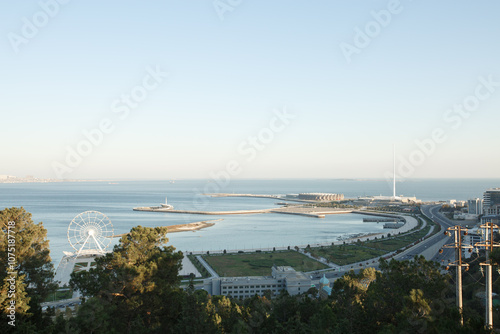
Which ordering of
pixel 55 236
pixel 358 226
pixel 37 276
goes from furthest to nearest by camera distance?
pixel 358 226 → pixel 55 236 → pixel 37 276

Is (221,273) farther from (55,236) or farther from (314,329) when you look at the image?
(55,236)

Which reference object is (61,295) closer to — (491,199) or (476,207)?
(491,199)

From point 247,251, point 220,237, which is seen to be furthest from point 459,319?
point 220,237

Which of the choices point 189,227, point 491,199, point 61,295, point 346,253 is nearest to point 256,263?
point 346,253

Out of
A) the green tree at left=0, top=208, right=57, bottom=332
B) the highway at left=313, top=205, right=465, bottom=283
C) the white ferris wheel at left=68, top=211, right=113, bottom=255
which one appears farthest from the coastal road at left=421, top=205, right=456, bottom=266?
the white ferris wheel at left=68, top=211, right=113, bottom=255

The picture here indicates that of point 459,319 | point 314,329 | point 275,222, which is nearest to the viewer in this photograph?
point 459,319

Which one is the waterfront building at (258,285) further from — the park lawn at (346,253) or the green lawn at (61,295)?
the park lawn at (346,253)
